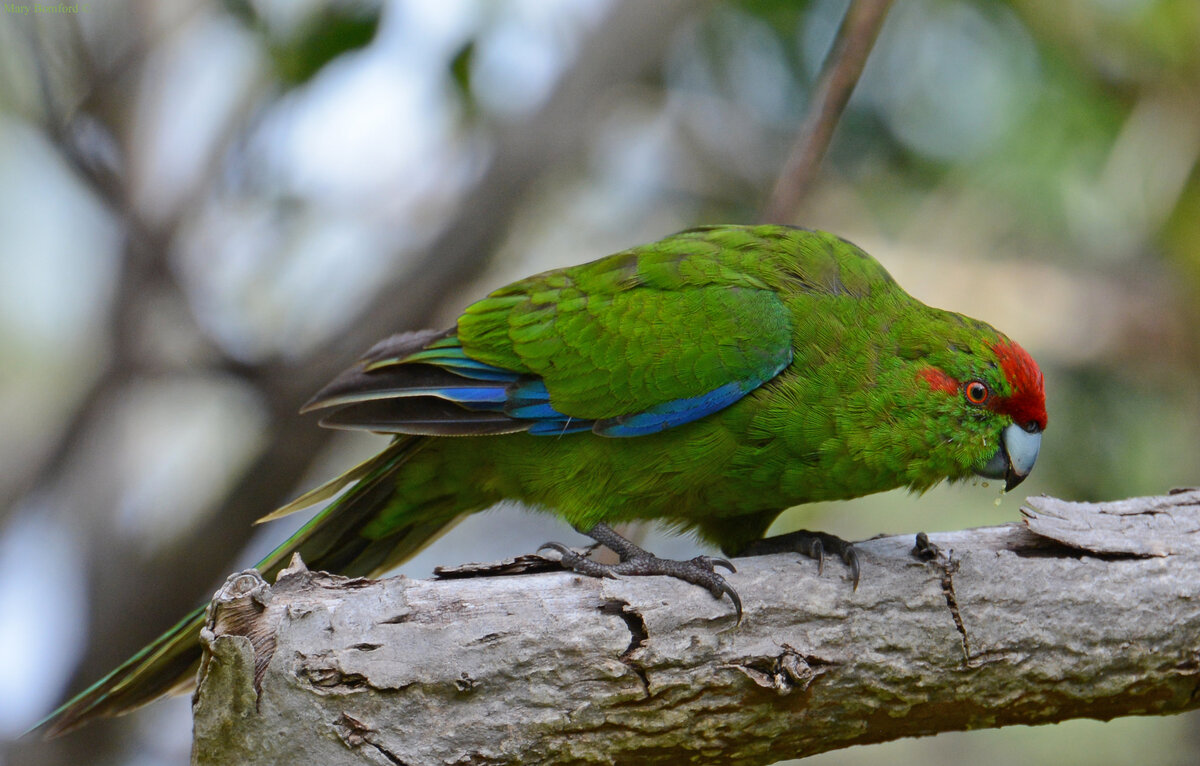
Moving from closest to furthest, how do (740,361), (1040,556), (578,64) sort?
(1040,556), (740,361), (578,64)

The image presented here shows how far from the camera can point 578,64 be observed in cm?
645

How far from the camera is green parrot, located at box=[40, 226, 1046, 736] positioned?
3834 millimetres

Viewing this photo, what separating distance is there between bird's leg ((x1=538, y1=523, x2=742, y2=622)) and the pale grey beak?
49.7 inches

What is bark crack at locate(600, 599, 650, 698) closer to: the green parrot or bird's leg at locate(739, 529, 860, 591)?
the green parrot

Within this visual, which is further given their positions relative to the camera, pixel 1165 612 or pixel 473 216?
pixel 473 216

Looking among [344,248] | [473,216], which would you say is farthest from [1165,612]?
[344,248]

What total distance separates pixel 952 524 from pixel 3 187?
774 cm

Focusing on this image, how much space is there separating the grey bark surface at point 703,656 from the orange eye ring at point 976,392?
21.6 inches

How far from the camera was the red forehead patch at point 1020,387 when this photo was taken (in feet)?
12.6

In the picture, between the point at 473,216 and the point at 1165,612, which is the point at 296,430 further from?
the point at 1165,612

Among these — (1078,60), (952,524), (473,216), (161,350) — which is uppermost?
(1078,60)

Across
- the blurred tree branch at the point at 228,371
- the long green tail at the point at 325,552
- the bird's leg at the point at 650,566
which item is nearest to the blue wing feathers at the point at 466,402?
the long green tail at the point at 325,552

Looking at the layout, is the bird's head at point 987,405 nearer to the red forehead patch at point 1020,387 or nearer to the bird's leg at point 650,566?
the red forehead patch at point 1020,387

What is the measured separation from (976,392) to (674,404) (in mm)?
1169
